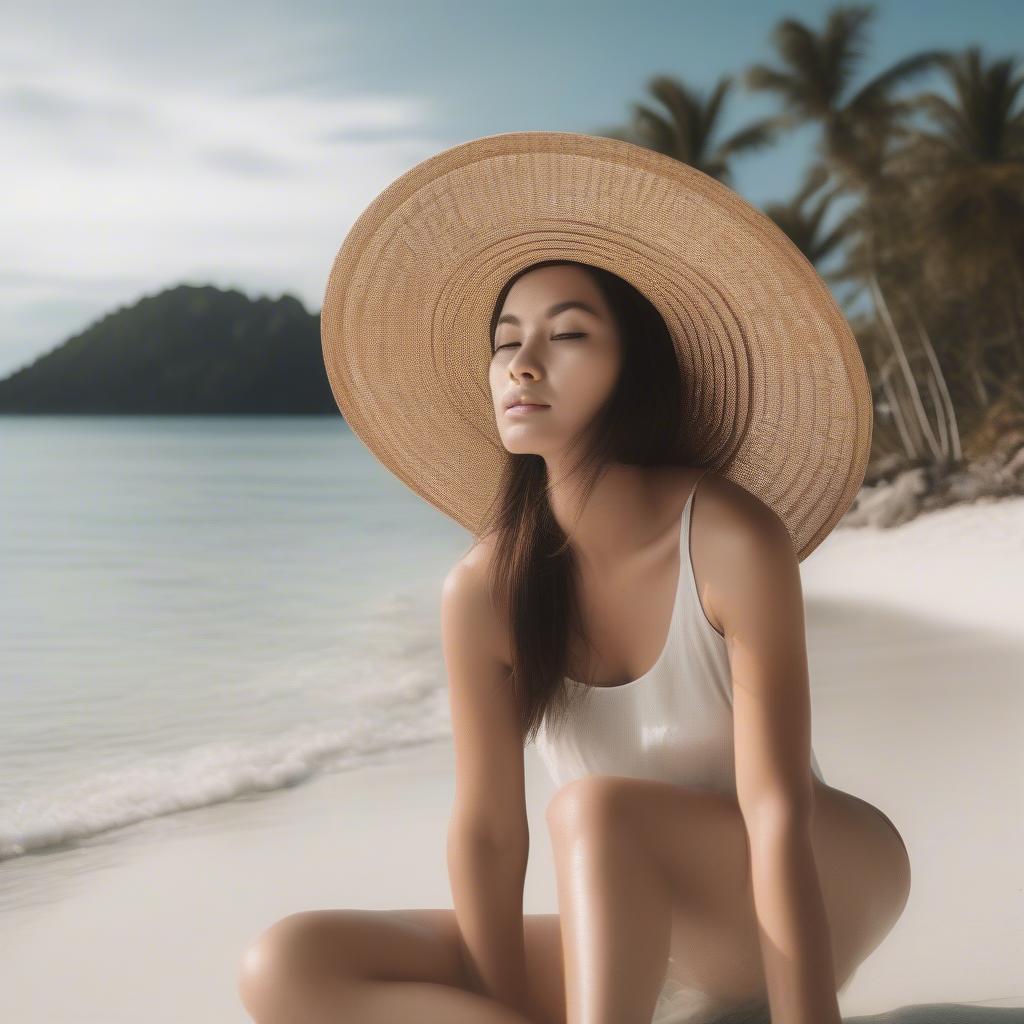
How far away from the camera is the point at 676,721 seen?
1696 millimetres

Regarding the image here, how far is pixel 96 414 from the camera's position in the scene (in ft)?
193

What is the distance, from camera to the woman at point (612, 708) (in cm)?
154

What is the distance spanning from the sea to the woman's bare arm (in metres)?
2.12

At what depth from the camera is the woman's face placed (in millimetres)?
1721

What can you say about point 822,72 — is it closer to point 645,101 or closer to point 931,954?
point 645,101

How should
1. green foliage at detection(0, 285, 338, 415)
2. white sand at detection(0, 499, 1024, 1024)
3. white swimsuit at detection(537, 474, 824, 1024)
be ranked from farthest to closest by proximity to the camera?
green foliage at detection(0, 285, 338, 415), white sand at detection(0, 499, 1024, 1024), white swimsuit at detection(537, 474, 824, 1024)

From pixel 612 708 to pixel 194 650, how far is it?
7240 mm

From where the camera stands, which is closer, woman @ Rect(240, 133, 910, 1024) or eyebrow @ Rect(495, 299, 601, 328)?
woman @ Rect(240, 133, 910, 1024)

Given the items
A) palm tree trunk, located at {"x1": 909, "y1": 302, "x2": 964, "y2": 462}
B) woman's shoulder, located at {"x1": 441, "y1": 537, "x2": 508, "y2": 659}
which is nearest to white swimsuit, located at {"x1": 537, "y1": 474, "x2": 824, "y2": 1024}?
woman's shoulder, located at {"x1": 441, "y1": 537, "x2": 508, "y2": 659}

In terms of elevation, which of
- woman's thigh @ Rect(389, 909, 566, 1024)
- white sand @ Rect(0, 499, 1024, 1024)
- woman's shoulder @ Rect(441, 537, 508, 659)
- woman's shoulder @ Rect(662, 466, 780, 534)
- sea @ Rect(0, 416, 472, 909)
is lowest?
sea @ Rect(0, 416, 472, 909)

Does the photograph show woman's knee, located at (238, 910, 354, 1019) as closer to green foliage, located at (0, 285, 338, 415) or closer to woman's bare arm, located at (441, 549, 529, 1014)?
woman's bare arm, located at (441, 549, 529, 1014)

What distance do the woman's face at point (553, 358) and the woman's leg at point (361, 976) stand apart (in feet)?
2.23

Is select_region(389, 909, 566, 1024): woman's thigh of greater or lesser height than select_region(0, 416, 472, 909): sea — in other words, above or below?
above

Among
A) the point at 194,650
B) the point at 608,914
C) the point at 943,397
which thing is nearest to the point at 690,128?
the point at 943,397
